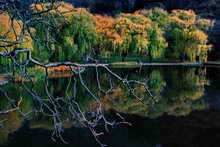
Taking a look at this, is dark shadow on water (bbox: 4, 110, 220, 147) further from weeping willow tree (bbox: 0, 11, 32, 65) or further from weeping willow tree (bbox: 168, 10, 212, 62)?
weeping willow tree (bbox: 168, 10, 212, 62)

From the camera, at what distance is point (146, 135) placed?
27.3 feet

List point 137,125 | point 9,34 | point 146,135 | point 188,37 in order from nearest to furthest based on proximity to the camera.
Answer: point 146,135, point 137,125, point 9,34, point 188,37

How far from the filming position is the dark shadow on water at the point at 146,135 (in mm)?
7559

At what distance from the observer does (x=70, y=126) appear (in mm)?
8906

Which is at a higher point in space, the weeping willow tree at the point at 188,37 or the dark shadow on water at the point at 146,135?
the weeping willow tree at the point at 188,37

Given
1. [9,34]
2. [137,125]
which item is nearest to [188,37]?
[9,34]

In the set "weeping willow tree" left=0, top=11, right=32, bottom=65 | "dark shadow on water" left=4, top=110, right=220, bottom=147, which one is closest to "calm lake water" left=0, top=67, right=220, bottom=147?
"dark shadow on water" left=4, top=110, right=220, bottom=147

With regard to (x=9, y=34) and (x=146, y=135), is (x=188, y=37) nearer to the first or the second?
(x=9, y=34)

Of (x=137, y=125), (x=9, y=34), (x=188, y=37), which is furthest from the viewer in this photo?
(x=188, y=37)

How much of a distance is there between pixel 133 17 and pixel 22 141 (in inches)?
1118

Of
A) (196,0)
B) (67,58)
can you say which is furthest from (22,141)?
(196,0)

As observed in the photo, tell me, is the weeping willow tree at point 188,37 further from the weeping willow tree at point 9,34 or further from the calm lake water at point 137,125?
the weeping willow tree at point 9,34

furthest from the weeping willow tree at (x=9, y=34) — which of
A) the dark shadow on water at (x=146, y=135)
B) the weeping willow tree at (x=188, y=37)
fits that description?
the weeping willow tree at (x=188, y=37)

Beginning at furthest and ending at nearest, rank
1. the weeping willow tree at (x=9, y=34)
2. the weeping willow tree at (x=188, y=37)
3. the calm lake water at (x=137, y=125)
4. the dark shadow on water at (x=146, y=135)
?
the weeping willow tree at (x=188, y=37) < the calm lake water at (x=137, y=125) < the dark shadow on water at (x=146, y=135) < the weeping willow tree at (x=9, y=34)
